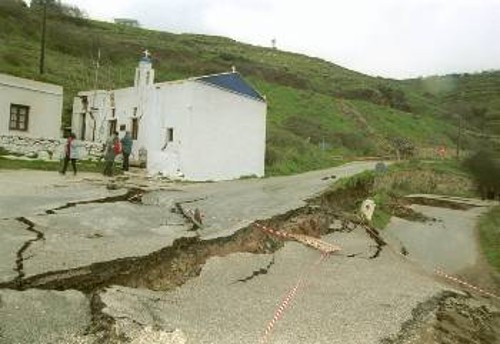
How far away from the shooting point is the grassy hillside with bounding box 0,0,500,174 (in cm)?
4641

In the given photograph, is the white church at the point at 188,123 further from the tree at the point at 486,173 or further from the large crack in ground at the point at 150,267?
the tree at the point at 486,173

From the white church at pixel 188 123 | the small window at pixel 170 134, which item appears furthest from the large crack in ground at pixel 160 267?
the small window at pixel 170 134

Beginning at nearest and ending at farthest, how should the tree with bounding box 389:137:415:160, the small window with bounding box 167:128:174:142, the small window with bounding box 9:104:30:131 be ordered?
the small window with bounding box 167:128:174:142, the small window with bounding box 9:104:30:131, the tree with bounding box 389:137:415:160

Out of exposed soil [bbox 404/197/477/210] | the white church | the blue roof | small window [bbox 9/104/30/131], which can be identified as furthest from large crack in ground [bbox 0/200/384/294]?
exposed soil [bbox 404/197/477/210]

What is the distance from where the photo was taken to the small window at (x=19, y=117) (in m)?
Answer: 29.2

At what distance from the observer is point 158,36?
97062 mm

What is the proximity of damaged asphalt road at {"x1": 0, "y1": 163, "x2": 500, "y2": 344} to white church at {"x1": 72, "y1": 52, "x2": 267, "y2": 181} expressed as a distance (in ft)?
28.5

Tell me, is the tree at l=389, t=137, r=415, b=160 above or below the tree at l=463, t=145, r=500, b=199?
above

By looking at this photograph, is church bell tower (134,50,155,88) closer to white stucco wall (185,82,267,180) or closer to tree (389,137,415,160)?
white stucco wall (185,82,267,180)

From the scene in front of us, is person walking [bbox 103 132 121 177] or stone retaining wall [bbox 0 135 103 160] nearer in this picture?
person walking [bbox 103 132 121 177]

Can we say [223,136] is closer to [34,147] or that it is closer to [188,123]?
[188,123]

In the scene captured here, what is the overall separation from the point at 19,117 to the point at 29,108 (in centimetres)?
64

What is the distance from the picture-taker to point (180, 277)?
474 inches

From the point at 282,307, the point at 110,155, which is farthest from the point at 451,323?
the point at 110,155
